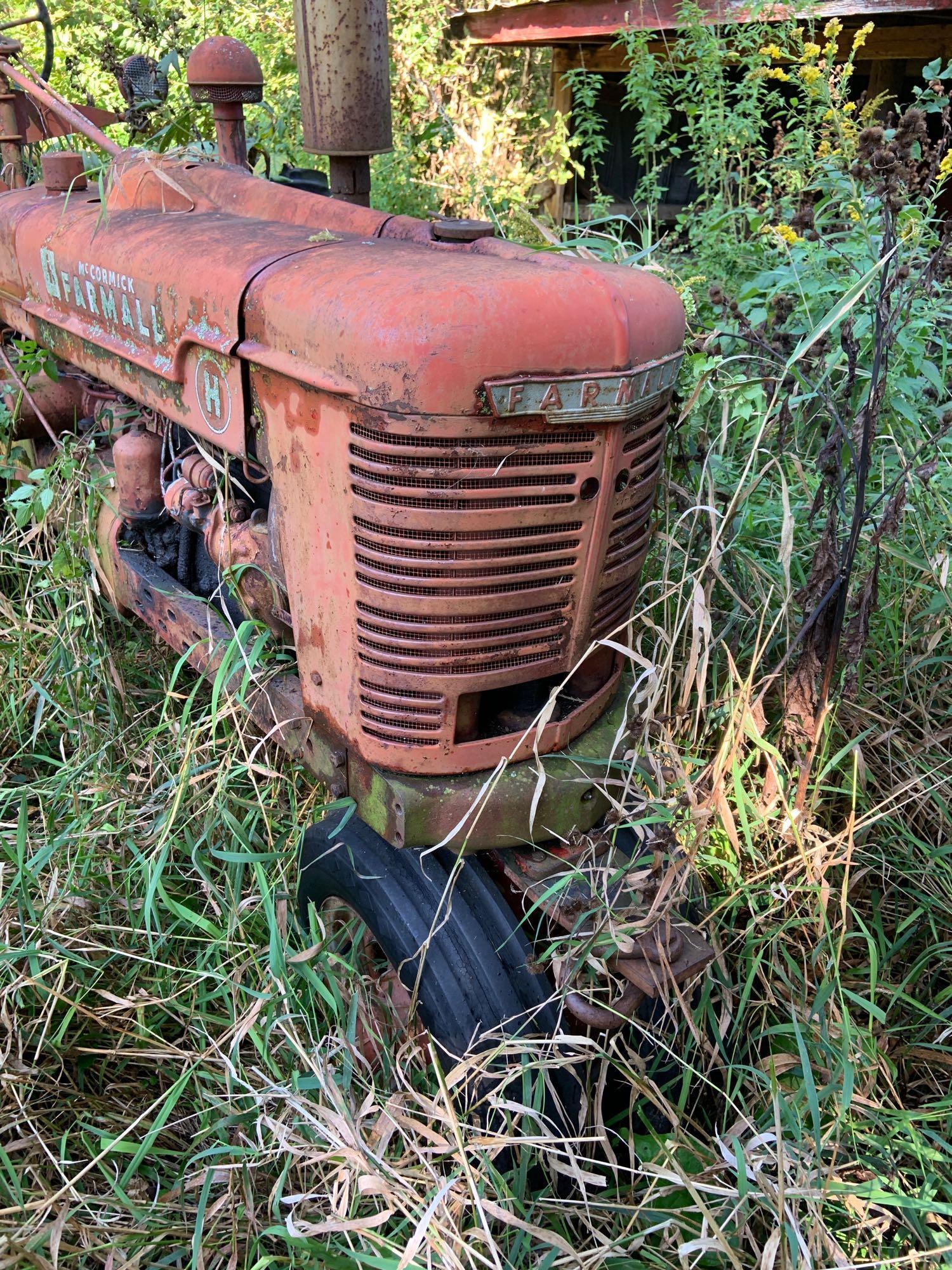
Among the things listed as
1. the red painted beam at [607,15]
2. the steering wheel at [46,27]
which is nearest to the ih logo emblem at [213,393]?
the steering wheel at [46,27]

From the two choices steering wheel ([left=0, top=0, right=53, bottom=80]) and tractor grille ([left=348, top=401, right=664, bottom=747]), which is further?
steering wheel ([left=0, top=0, right=53, bottom=80])

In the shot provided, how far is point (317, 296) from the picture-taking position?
5.16ft

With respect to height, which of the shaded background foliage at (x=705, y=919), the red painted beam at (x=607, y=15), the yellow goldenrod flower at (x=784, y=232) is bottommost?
→ the shaded background foliage at (x=705, y=919)

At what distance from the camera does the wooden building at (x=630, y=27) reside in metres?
4.69

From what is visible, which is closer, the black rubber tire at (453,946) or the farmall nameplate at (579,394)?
the farmall nameplate at (579,394)

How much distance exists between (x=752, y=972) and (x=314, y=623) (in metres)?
0.98

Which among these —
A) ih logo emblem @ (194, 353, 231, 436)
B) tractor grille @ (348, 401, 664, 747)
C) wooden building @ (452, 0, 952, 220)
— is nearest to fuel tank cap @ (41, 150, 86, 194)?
ih logo emblem @ (194, 353, 231, 436)

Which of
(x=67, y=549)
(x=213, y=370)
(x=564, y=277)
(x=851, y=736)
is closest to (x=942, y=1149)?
(x=851, y=736)

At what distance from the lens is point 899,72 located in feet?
18.8

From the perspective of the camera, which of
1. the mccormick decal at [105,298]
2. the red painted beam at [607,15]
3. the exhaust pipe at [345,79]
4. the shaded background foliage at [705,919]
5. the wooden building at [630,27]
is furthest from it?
the wooden building at [630,27]

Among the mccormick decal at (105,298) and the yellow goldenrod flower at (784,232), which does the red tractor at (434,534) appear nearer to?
the mccormick decal at (105,298)

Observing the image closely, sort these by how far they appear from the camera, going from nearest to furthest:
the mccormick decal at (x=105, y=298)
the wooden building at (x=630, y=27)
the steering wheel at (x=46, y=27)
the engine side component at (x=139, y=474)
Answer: the mccormick decal at (x=105, y=298) → the engine side component at (x=139, y=474) → the steering wheel at (x=46, y=27) → the wooden building at (x=630, y=27)

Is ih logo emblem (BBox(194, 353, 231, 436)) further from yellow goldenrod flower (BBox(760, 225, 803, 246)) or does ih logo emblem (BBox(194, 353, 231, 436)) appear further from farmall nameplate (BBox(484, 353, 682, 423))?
yellow goldenrod flower (BBox(760, 225, 803, 246))

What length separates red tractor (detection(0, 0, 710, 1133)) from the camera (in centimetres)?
147
